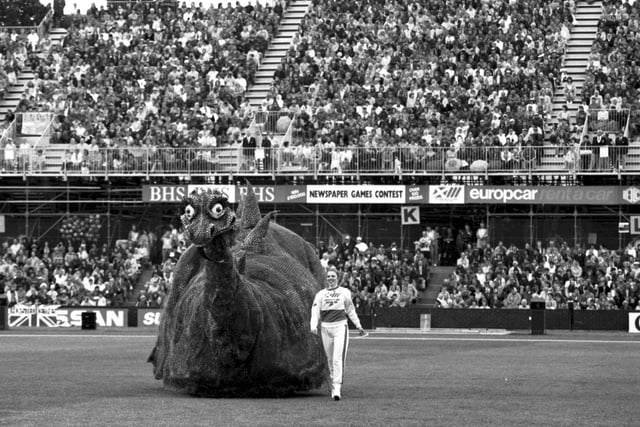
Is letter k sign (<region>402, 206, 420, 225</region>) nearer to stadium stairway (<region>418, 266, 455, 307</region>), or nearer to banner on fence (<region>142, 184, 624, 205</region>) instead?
banner on fence (<region>142, 184, 624, 205</region>)

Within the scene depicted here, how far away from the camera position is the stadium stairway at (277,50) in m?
56.2

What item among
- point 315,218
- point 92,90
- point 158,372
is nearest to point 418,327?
point 315,218

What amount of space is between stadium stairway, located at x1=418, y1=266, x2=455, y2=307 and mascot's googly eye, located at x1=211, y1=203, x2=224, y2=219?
104ft

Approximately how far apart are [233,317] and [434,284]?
31.6 meters

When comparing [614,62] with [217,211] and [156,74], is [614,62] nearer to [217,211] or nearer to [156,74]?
[156,74]

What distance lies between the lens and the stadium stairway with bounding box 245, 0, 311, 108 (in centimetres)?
5616

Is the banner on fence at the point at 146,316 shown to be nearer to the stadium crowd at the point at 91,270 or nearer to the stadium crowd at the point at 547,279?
the stadium crowd at the point at 91,270

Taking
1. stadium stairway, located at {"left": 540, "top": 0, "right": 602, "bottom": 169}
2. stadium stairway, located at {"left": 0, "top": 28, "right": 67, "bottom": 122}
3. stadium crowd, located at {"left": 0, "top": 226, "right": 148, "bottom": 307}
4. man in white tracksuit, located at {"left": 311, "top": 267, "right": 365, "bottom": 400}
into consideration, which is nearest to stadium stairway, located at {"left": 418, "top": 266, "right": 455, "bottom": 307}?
stadium stairway, located at {"left": 540, "top": 0, "right": 602, "bottom": 169}

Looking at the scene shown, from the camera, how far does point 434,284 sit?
159 ft

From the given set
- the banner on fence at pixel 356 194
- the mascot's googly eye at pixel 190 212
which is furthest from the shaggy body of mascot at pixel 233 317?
the banner on fence at pixel 356 194

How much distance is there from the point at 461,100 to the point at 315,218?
7.08 meters

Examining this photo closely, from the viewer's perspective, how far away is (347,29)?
2240 inches

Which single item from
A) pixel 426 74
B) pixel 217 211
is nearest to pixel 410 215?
pixel 426 74

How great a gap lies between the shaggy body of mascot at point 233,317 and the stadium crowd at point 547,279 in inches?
959
